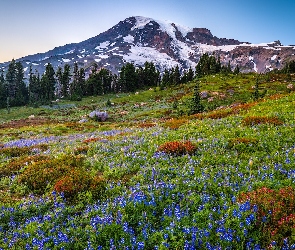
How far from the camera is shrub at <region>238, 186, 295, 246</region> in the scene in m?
6.54

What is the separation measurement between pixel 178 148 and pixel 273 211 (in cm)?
578

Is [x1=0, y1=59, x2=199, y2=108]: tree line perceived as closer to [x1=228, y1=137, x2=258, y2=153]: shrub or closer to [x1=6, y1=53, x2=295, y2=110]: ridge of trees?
[x1=6, y1=53, x2=295, y2=110]: ridge of trees

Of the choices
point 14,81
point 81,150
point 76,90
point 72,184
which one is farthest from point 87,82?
point 72,184

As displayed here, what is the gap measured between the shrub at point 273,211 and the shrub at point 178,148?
14.2 ft

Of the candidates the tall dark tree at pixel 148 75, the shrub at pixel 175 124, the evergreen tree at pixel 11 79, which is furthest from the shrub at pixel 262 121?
the evergreen tree at pixel 11 79

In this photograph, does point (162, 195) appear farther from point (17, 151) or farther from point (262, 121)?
point (17, 151)

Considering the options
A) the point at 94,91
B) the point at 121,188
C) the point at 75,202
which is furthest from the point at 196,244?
the point at 94,91

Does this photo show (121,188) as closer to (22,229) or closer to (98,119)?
Result: (22,229)

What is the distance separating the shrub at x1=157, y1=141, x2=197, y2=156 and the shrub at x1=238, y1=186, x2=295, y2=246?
14.2ft

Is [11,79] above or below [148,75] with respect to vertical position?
above

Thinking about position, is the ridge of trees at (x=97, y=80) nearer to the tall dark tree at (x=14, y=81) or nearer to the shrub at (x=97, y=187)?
the tall dark tree at (x=14, y=81)

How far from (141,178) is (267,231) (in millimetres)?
4484

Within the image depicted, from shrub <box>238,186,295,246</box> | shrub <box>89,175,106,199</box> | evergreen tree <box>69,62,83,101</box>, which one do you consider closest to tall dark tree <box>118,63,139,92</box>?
evergreen tree <box>69,62,83,101</box>

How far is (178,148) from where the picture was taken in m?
12.5
